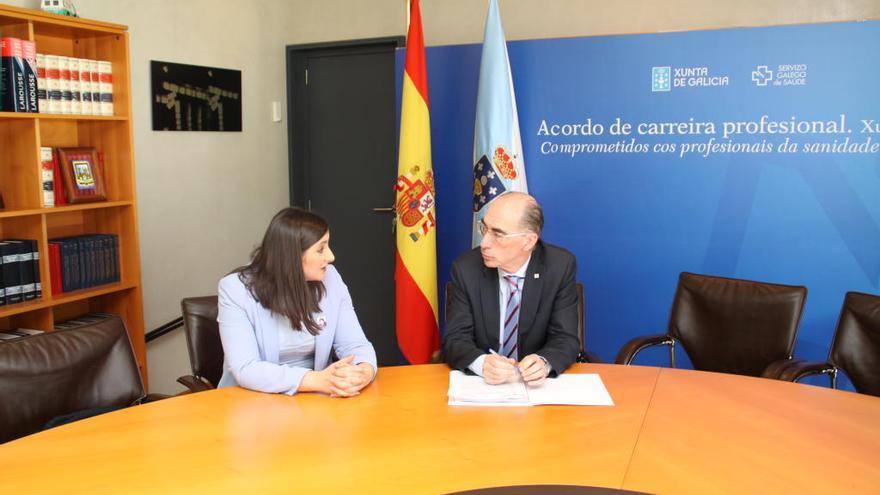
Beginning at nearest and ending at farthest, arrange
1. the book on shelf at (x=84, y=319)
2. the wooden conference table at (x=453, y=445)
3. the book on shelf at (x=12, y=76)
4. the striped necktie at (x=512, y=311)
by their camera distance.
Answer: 1. the wooden conference table at (x=453, y=445)
2. the striped necktie at (x=512, y=311)
3. the book on shelf at (x=12, y=76)
4. the book on shelf at (x=84, y=319)

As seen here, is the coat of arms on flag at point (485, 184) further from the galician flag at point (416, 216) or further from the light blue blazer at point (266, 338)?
the light blue blazer at point (266, 338)

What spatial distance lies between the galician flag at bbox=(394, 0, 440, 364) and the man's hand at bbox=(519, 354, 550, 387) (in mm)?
1948

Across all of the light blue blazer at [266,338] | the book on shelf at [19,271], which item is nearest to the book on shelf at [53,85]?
the book on shelf at [19,271]

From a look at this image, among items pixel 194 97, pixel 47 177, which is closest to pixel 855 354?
pixel 47 177

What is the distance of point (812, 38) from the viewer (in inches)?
143

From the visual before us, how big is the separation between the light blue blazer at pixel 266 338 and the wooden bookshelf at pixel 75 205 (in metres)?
1.41

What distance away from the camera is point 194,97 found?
4645 mm

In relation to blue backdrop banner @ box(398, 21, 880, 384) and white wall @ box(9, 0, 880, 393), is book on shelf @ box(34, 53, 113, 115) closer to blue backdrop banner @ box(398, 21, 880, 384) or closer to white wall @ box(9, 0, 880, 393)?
white wall @ box(9, 0, 880, 393)

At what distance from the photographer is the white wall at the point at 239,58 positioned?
425 cm

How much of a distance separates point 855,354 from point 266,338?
2111 millimetres

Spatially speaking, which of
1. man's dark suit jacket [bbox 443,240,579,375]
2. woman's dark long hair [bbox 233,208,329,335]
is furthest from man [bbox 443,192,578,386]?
woman's dark long hair [bbox 233,208,329,335]

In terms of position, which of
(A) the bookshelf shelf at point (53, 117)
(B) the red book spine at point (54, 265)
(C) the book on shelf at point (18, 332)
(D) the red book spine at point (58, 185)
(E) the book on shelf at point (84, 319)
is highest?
(A) the bookshelf shelf at point (53, 117)

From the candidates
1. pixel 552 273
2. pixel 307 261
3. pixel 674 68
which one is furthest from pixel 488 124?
pixel 307 261

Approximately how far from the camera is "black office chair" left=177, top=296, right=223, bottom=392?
2801 millimetres
